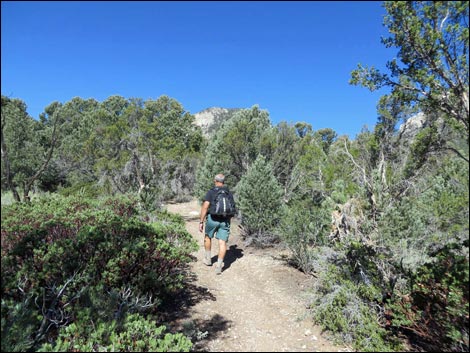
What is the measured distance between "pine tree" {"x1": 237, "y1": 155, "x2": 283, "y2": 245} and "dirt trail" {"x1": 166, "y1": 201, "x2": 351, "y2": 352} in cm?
109

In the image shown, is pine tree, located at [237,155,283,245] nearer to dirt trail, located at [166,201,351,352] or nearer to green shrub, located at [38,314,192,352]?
dirt trail, located at [166,201,351,352]

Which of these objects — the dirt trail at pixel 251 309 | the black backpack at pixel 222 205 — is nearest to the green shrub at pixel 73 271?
the dirt trail at pixel 251 309

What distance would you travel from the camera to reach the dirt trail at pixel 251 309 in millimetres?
3133

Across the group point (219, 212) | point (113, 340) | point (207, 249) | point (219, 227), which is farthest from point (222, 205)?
point (113, 340)

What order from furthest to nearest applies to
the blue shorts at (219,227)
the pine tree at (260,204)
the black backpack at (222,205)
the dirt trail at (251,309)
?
the pine tree at (260,204) → the blue shorts at (219,227) → the black backpack at (222,205) → the dirt trail at (251,309)

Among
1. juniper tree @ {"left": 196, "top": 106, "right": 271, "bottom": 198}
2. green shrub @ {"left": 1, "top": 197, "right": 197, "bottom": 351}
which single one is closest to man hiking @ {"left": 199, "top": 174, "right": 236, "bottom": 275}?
green shrub @ {"left": 1, "top": 197, "right": 197, "bottom": 351}

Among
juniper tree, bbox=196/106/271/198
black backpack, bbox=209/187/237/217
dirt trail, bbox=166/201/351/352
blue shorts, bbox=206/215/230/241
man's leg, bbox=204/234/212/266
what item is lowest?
dirt trail, bbox=166/201/351/352

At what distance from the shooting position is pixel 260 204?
25.6 feet

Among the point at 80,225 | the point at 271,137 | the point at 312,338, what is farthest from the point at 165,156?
the point at 312,338

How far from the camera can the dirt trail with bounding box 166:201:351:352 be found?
3.13 m

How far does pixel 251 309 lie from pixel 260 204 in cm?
390

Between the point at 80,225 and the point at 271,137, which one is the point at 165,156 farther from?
the point at 80,225

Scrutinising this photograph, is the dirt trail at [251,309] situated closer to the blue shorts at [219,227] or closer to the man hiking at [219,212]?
the man hiking at [219,212]

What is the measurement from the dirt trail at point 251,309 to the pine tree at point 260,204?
3.59ft
